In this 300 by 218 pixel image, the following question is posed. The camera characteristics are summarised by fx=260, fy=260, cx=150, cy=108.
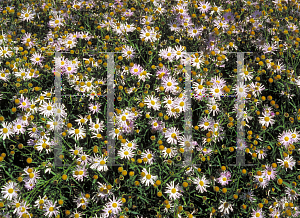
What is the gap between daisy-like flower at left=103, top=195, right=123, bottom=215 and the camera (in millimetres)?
2779

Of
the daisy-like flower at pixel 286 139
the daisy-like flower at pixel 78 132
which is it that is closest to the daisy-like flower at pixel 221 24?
the daisy-like flower at pixel 286 139

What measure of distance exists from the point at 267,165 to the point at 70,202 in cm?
232

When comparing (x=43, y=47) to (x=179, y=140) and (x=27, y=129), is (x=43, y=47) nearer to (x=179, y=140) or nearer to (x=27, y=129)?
(x=27, y=129)

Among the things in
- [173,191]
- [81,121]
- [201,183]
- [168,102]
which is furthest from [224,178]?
[81,121]

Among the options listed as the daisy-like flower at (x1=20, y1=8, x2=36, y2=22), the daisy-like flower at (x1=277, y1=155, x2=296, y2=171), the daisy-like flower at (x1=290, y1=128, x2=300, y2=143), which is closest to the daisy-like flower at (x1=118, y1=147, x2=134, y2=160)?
the daisy-like flower at (x1=277, y1=155, x2=296, y2=171)

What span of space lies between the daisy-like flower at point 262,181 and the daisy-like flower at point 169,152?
96cm

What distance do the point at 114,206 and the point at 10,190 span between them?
1.17m

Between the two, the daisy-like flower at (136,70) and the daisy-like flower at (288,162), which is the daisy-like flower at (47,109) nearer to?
the daisy-like flower at (136,70)

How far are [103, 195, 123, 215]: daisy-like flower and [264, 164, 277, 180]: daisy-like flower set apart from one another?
1662 millimetres

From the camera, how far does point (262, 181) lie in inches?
114

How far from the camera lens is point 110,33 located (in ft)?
11.9

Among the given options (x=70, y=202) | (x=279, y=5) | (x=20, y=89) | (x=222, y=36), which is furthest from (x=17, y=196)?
(x=279, y=5)

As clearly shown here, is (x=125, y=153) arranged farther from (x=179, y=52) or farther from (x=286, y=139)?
(x=286, y=139)

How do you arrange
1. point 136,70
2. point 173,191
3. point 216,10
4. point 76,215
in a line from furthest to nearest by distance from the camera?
point 216,10
point 136,70
point 173,191
point 76,215
